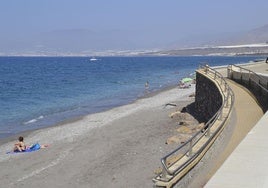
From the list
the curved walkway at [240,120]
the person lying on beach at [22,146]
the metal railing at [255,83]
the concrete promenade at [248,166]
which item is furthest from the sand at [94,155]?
the concrete promenade at [248,166]

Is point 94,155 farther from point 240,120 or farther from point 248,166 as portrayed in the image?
point 248,166

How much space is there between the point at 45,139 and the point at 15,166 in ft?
16.4

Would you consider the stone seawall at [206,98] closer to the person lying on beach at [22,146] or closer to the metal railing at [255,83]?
the metal railing at [255,83]

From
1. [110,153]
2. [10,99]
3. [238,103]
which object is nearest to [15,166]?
[110,153]

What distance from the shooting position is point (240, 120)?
43.5 ft

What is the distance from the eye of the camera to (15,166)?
1683 cm

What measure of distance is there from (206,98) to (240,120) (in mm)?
9727

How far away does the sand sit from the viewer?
14219mm

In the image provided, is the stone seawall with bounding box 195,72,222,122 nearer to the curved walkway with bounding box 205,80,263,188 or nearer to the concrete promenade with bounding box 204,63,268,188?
the curved walkway with bounding box 205,80,263,188

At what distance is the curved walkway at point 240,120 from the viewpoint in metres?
7.04

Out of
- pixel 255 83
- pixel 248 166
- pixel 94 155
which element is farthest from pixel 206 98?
pixel 248 166

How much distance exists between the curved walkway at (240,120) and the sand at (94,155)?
10.0ft

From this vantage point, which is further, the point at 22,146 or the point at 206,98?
the point at 206,98

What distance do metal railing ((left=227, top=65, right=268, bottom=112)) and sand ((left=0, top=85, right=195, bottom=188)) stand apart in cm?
389
